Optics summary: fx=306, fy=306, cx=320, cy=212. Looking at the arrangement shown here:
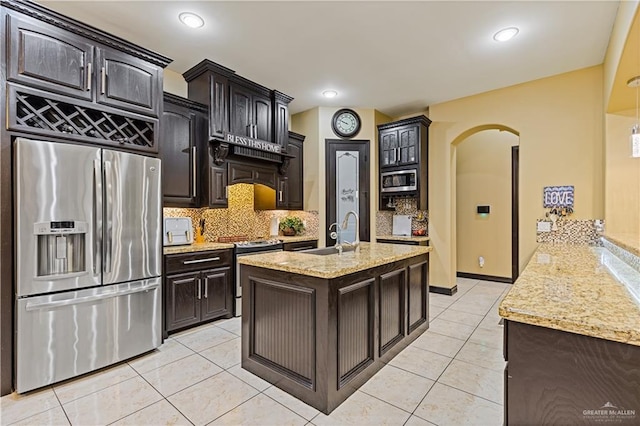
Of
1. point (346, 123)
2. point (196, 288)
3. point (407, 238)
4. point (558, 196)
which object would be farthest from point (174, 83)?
point (558, 196)

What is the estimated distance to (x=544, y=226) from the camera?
3854 millimetres

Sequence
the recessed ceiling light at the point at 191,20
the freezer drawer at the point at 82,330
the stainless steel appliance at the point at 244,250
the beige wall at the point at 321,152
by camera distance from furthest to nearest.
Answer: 1. the beige wall at the point at 321,152
2. the stainless steel appliance at the point at 244,250
3. the recessed ceiling light at the point at 191,20
4. the freezer drawer at the point at 82,330

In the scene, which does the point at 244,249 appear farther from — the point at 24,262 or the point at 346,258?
the point at 24,262

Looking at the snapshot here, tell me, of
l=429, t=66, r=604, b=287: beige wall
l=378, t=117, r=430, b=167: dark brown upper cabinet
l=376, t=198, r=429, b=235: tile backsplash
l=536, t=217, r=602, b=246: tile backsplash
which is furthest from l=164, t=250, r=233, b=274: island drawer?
l=536, t=217, r=602, b=246: tile backsplash

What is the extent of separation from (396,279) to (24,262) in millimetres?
2760

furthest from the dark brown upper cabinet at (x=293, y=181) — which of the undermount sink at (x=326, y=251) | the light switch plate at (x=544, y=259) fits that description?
the light switch plate at (x=544, y=259)

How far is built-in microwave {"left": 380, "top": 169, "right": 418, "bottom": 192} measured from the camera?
481cm

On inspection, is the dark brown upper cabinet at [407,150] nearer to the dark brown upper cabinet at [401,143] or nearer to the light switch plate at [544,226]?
the dark brown upper cabinet at [401,143]

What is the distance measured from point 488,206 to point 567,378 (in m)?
5.03

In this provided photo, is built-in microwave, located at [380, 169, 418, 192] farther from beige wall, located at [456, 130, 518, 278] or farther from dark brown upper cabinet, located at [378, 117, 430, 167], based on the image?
beige wall, located at [456, 130, 518, 278]

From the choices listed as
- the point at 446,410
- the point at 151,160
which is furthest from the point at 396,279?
the point at 151,160

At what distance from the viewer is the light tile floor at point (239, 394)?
187 cm

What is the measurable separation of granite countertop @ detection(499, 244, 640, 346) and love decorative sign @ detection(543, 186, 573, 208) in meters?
1.84

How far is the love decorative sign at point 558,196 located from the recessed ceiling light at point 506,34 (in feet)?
6.32
